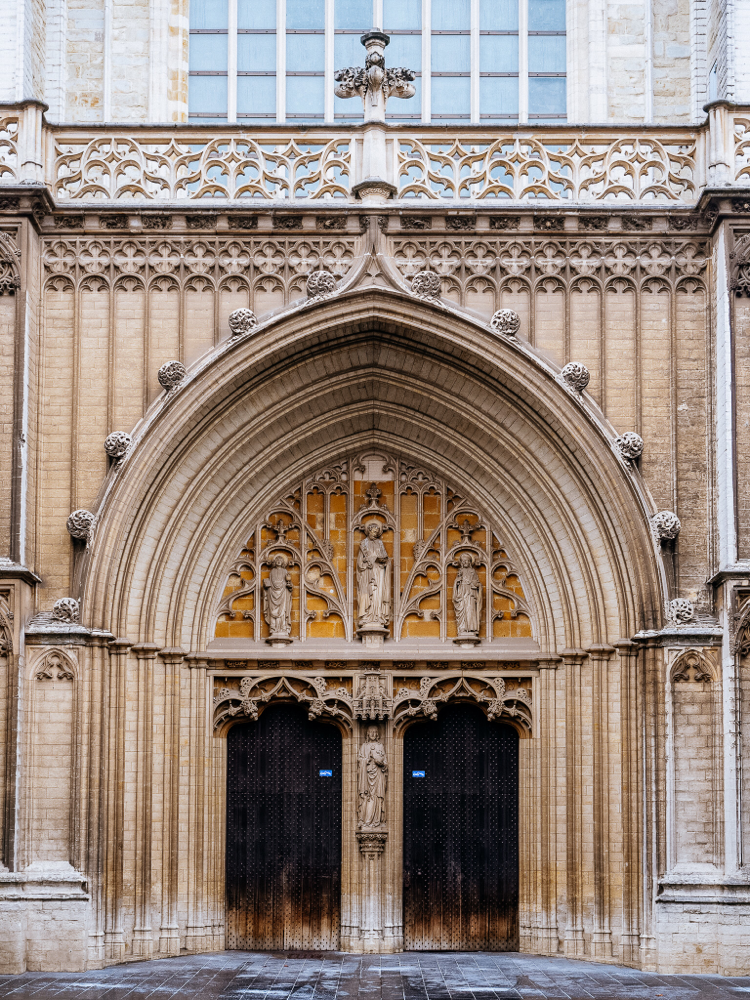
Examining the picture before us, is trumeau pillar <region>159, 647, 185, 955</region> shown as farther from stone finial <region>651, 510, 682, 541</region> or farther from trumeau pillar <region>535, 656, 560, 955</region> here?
stone finial <region>651, 510, 682, 541</region>

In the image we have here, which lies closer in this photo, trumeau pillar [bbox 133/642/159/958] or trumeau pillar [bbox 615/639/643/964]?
trumeau pillar [bbox 615/639/643/964]

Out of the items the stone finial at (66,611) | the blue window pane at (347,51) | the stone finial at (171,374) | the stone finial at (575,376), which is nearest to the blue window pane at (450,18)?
the blue window pane at (347,51)

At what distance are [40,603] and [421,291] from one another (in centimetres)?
542

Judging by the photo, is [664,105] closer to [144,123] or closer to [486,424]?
[486,424]

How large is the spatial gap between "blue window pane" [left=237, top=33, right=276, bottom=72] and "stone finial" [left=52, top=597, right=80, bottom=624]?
24.7ft

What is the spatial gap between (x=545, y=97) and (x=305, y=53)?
3124 mm

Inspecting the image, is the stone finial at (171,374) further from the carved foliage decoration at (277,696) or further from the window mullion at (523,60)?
the window mullion at (523,60)

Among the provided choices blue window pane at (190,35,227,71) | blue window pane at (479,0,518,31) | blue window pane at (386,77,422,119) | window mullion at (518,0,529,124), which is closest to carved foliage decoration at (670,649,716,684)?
window mullion at (518,0,529,124)

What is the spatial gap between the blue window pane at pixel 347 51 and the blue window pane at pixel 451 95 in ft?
3.30

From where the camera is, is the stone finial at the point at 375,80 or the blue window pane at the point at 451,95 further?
the blue window pane at the point at 451,95

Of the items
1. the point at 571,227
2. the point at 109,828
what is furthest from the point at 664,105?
the point at 109,828

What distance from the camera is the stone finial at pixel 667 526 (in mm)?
16906

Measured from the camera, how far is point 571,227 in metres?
17.6

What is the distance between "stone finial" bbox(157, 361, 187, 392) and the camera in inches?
679
